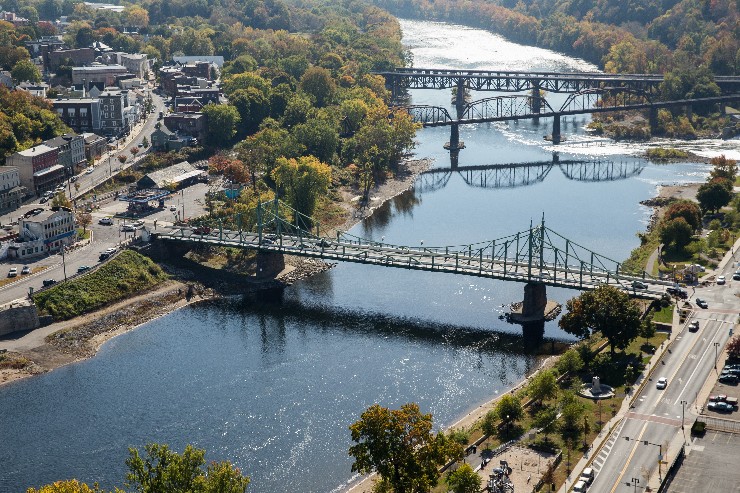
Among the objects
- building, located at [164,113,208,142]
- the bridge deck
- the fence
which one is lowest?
the fence

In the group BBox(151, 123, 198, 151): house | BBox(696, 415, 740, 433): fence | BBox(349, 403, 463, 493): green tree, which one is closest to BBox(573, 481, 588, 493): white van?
BBox(349, 403, 463, 493): green tree

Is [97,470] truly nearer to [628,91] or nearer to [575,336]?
[575,336]

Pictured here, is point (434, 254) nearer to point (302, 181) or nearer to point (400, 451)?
point (302, 181)

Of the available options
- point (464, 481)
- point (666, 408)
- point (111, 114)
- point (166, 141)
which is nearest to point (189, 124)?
point (166, 141)

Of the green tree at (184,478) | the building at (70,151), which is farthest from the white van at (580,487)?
the building at (70,151)

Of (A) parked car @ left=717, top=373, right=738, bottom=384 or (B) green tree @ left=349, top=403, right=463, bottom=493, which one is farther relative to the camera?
(A) parked car @ left=717, top=373, right=738, bottom=384

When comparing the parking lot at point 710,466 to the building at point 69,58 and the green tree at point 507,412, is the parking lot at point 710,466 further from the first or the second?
the building at point 69,58

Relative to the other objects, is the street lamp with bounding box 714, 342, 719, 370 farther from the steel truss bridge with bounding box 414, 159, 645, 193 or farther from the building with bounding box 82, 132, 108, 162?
the building with bounding box 82, 132, 108, 162
